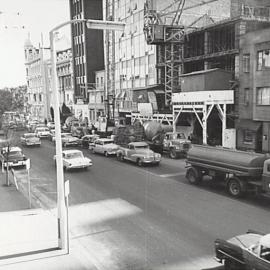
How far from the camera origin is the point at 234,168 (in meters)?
18.2

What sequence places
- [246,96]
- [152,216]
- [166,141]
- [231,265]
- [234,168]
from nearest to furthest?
[231,265] → [152,216] → [234,168] → [166,141] → [246,96]

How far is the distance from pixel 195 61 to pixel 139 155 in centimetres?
2055

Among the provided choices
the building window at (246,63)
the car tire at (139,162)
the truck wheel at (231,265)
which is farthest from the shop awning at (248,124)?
the truck wheel at (231,265)

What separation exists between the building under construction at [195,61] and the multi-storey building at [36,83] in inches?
1457

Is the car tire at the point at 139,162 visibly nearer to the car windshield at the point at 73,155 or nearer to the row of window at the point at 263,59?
the car windshield at the point at 73,155

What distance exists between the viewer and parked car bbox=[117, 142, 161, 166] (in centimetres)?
2692

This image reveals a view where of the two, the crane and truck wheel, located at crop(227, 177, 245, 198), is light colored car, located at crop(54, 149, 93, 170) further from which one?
the crane

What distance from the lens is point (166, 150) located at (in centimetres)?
3238

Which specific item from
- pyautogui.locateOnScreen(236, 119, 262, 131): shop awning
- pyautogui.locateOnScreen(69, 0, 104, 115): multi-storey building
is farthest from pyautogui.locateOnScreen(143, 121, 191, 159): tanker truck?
pyautogui.locateOnScreen(69, 0, 104, 115): multi-storey building

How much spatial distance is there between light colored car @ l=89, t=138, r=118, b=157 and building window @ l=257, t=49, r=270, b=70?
14309 millimetres

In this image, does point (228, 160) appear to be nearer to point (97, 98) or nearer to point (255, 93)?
point (255, 93)

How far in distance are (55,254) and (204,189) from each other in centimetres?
1058

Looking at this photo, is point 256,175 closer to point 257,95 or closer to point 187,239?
point 187,239

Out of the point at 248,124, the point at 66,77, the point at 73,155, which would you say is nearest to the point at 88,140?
the point at 73,155
